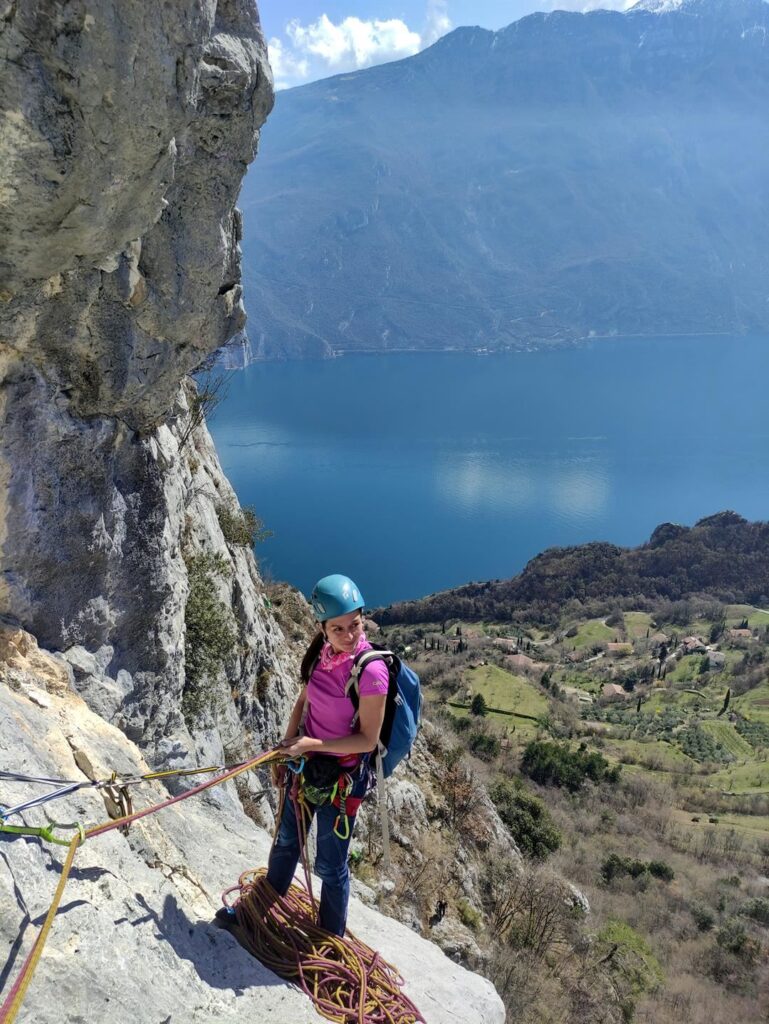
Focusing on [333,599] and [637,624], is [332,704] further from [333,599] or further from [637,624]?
[637,624]

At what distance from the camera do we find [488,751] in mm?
23984

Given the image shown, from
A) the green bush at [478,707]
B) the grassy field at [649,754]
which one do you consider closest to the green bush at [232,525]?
the green bush at [478,707]

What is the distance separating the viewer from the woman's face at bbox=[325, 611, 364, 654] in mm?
3311

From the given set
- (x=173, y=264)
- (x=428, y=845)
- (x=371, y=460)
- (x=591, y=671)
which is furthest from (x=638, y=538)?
(x=173, y=264)

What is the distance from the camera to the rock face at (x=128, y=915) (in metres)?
2.60

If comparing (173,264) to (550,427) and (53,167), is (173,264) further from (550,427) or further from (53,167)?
(550,427)

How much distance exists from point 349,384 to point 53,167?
389 feet

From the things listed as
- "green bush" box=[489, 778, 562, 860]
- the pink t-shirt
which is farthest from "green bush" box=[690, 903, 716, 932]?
the pink t-shirt

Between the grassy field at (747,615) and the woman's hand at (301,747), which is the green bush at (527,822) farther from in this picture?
the grassy field at (747,615)

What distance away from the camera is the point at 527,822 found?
14625 millimetres

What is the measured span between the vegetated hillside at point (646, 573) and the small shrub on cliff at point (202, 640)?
49105 mm

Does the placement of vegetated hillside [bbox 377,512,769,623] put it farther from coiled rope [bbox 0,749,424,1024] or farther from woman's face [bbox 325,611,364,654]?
woman's face [bbox 325,611,364,654]

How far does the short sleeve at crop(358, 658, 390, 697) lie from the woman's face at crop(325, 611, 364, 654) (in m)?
0.18

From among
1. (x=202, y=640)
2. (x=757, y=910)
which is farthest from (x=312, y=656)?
(x=757, y=910)
